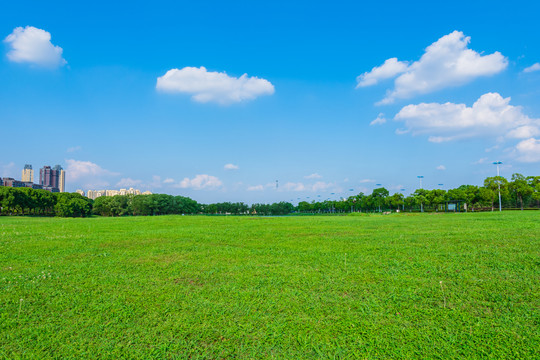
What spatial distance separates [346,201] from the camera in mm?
120438

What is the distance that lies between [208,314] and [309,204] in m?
149

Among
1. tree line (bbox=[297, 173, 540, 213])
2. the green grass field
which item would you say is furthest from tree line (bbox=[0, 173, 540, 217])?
the green grass field

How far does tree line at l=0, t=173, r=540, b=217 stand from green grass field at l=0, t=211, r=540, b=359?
70.5 meters

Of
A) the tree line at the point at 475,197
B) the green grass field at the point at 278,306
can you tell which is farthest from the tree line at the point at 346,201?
the green grass field at the point at 278,306

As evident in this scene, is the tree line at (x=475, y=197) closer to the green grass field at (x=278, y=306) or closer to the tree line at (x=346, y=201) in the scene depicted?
the tree line at (x=346, y=201)

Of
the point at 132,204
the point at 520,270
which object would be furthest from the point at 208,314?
the point at 132,204

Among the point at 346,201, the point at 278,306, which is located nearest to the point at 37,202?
the point at 278,306

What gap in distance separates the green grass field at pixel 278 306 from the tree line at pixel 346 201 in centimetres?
7049

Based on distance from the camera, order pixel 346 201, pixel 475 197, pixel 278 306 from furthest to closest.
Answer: pixel 346 201
pixel 475 197
pixel 278 306

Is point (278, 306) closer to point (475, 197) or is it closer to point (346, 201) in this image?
point (475, 197)

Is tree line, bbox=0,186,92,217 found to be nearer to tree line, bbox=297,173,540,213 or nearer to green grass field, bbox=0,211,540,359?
green grass field, bbox=0,211,540,359

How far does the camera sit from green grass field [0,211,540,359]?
12.7 ft

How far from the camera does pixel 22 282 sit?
6180 millimetres

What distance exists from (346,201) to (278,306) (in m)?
120
